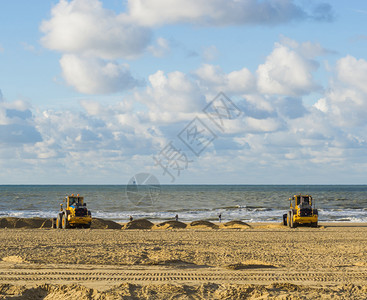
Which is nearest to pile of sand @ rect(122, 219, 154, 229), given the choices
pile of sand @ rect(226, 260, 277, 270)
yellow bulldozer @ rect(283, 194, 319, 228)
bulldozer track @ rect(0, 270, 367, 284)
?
yellow bulldozer @ rect(283, 194, 319, 228)

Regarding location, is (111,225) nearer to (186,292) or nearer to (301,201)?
(301,201)

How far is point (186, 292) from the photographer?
10.3 metres

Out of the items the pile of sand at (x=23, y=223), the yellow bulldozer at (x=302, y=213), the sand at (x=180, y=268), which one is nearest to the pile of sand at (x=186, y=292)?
the sand at (x=180, y=268)

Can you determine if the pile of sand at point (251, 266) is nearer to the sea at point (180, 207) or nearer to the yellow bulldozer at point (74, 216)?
the yellow bulldozer at point (74, 216)

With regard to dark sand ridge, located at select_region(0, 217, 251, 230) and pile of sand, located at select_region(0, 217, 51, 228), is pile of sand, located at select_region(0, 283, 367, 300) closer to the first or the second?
dark sand ridge, located at select_region(0, 217, 251, 230)

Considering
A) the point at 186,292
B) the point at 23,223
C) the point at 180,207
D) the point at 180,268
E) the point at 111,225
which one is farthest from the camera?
the point at 180,207

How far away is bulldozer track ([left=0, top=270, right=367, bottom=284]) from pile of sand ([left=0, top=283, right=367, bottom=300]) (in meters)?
0.79

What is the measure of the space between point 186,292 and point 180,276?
1.73 metres

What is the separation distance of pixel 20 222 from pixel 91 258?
627 inches

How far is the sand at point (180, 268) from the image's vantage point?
10.4 metres

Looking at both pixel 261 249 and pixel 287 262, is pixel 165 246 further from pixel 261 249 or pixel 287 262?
pixel 287 262

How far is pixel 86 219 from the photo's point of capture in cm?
2714

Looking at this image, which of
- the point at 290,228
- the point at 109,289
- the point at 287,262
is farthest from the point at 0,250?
the point at 290,228

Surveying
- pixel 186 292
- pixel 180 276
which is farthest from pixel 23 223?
pixel 186 292
